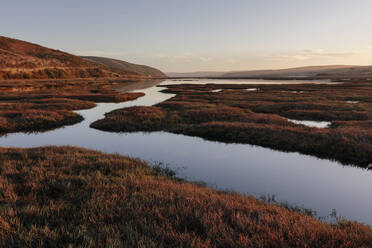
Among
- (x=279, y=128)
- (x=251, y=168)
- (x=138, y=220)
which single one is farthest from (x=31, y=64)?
(x=138, y=220)

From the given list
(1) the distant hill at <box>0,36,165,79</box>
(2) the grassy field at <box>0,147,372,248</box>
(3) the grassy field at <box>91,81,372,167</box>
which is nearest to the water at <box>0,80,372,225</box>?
(3) the grassy field at <box>91,81,372,167</box>

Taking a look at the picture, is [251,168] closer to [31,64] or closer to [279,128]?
[279,128]

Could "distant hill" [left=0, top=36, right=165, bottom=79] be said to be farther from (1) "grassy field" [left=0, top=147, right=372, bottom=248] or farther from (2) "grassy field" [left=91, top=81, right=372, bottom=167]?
(1) "grassy field" [left=0, top=147, right=372, bottom=248]

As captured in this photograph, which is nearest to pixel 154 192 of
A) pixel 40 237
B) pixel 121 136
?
pixel 40 237

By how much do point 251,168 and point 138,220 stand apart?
23.4 feet

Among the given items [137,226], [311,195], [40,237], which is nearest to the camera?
[40,237]

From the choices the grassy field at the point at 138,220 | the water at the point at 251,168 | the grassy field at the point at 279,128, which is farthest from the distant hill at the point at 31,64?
the grassy field at the point at 138,220

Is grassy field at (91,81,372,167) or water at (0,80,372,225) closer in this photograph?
water at (0,80,372,225)

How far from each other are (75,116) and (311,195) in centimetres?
2277

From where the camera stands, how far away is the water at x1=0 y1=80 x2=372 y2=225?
7355 millimetres

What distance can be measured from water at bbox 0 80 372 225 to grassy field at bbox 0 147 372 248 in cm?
243

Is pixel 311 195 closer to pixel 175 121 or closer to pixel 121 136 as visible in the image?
pixel 121 136

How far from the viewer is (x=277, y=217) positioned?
4668mm

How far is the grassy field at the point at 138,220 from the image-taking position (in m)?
3.73
